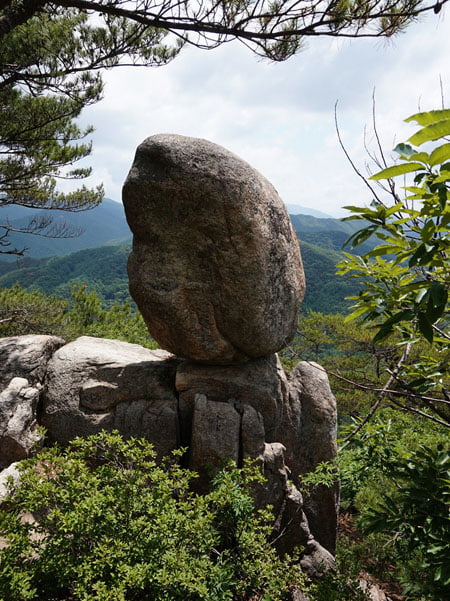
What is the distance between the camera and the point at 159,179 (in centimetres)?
536

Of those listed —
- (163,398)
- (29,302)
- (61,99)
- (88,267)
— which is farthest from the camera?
(88,267)

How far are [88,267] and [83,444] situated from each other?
81.8 m

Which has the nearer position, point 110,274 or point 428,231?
point 428,231

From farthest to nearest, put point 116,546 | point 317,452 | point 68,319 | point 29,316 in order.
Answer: point 68,319 < point 29,316 < point 317,452 < point 116,546

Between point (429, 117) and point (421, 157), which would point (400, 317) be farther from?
point (429, 117)

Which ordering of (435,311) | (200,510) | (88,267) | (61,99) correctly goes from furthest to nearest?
1. (88,267)
2. (61,99)
3. (200,510)
4. (435,311)

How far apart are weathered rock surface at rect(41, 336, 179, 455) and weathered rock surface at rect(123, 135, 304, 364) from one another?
66cm

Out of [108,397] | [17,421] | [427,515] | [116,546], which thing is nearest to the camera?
[427,515]

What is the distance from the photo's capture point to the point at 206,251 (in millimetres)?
5535

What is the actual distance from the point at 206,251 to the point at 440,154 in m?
4.26

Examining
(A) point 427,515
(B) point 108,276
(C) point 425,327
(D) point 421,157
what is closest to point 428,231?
(D) point 421,157

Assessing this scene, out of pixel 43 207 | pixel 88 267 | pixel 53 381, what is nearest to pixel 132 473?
pixel 53 381

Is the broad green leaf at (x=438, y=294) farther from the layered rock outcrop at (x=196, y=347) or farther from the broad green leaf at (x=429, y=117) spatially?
the layered rock outcrop at (x=196, y=347)

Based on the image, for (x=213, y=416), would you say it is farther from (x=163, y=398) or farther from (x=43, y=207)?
(x=43, y=207)
